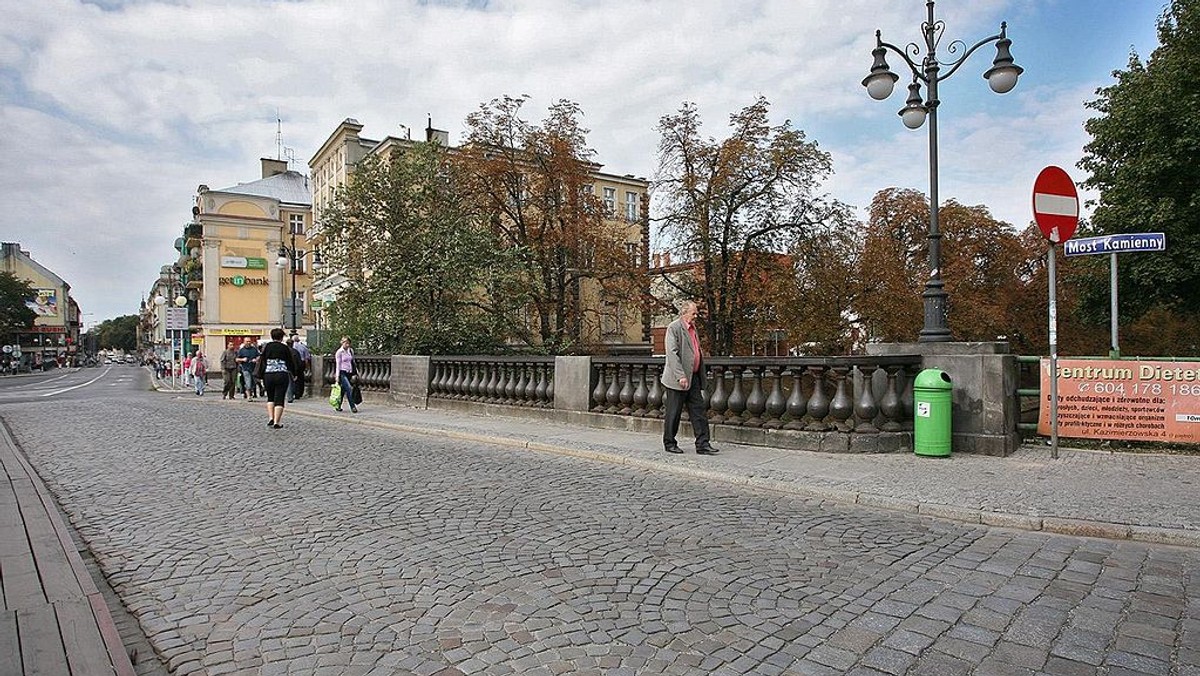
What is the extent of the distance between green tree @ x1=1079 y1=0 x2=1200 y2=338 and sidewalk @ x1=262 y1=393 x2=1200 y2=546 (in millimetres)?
20439

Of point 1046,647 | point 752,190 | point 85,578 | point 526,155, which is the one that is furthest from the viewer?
point 526,155

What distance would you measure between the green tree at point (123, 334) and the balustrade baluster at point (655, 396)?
194263 mm

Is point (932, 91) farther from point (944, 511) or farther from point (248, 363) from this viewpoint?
point (248, 363)

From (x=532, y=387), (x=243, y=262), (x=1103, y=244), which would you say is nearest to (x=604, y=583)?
(x=1103, y=244)

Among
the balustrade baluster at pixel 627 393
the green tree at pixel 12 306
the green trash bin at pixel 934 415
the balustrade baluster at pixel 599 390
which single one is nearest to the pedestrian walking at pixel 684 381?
the balustrade baluster at pixel 627 393

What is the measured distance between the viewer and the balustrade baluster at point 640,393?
37.8 feet

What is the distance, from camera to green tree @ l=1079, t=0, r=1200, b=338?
23.8 m

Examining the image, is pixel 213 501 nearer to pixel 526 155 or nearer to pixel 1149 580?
pixel 1149 580

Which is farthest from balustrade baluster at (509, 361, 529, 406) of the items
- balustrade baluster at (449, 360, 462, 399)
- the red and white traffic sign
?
the red and white traffic sign

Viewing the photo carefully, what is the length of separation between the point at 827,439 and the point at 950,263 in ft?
99.0

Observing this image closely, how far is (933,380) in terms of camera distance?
8586 millimetres

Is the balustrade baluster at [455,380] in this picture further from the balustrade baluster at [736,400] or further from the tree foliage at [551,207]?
the tree foliage at [551,207]

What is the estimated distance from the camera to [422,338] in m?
20.0

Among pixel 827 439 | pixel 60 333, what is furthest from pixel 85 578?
pixel 60 333
